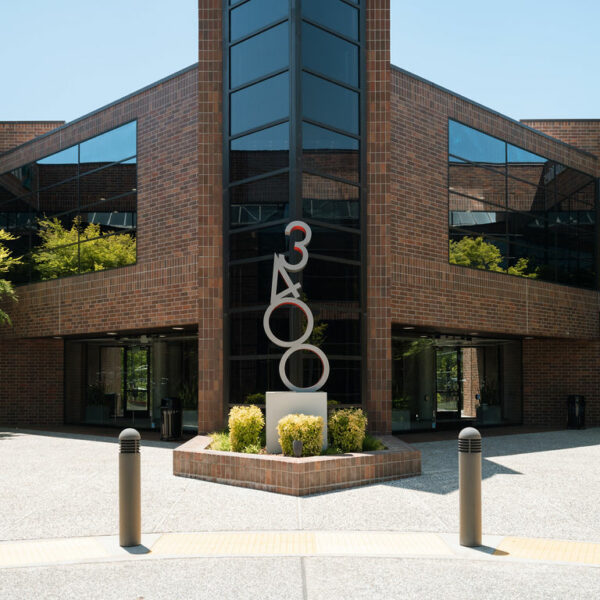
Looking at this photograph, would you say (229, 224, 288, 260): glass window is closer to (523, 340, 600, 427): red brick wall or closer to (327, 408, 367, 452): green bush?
(327, 408, 367, 452): green bush

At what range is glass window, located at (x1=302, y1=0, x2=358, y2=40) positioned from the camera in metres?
14.7

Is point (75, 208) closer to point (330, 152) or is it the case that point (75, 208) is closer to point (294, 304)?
point (330, 152)

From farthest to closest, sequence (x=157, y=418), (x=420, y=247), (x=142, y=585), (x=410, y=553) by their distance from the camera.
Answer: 1. (x=157, y=418)
2. (x=420, y=247)
3. (x=410, y=553)
4. (x=142, y=585)

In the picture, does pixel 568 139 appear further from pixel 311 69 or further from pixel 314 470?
pixel 314 470

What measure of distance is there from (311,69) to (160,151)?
202 inches

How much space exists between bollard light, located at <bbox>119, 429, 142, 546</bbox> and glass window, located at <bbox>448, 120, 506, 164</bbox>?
14.0 m

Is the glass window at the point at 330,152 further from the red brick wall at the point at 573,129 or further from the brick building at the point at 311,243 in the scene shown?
the red brick wall at the point at 573,129

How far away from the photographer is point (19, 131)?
24.3m

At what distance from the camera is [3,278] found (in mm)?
23062

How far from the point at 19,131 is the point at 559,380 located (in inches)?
805

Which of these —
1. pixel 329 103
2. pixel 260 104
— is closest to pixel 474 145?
pixel 329 103

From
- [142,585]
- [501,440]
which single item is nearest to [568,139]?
[501,440]

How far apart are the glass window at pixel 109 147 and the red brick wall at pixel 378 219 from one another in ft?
22.7

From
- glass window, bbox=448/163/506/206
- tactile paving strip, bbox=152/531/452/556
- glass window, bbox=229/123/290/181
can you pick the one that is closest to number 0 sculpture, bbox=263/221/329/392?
glass window, bbox=229/123/290/181
